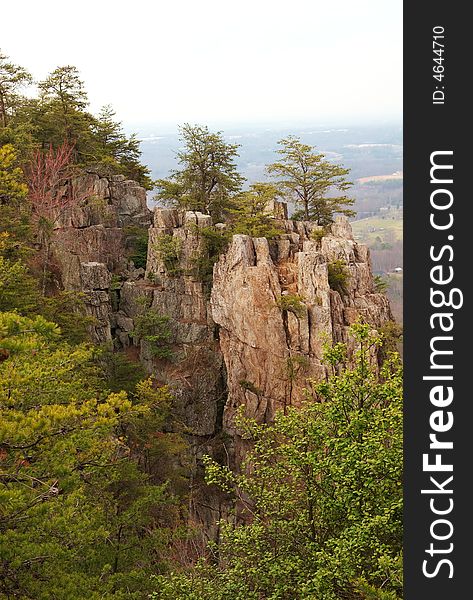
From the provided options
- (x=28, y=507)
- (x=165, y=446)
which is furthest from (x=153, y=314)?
(x=28, y=507)

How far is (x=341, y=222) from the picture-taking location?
2570cm

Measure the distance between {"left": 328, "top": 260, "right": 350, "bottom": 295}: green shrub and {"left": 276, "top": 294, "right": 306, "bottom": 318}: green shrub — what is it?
5.75 feet

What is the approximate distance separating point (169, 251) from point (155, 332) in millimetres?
3805

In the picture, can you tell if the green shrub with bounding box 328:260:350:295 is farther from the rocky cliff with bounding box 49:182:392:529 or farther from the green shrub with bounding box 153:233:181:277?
the green shrub with bounding box 153:233:181:277

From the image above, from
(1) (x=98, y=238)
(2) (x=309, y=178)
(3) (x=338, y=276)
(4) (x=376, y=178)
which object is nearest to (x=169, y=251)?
(1) (x=98, y=238)

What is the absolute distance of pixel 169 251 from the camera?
24797mm

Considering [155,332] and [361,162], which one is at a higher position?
[361,162]

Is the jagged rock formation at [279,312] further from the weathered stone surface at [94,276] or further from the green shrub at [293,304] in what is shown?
the weathered stone surface at [94,276]

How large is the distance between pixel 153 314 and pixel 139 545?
1288cm

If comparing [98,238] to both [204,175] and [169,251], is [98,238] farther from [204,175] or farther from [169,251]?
[204,175]

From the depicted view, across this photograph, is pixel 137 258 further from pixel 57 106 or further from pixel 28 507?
pixel 28 507

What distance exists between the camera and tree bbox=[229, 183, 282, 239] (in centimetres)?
2375

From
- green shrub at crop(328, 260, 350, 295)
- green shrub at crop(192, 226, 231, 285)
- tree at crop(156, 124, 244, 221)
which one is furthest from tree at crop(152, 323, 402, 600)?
tree at crop(156, 124, 244, 221)

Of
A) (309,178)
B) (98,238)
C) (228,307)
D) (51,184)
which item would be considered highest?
(309,178)
